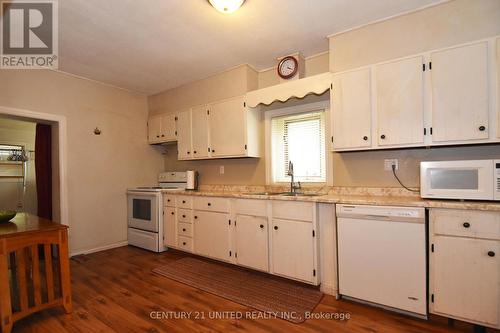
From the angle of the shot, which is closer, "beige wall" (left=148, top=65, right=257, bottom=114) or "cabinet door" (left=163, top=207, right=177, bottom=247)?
"beige wall" (left=148, top=65, right=257, bottom=114)

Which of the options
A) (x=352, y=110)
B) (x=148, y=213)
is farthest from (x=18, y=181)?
(x=352, y=110)

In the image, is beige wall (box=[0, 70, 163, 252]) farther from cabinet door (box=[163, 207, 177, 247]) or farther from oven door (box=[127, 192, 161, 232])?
cabinet door (box=[163, 207, 177, 247])

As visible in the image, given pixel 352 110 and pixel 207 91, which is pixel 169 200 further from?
pixel 352 110

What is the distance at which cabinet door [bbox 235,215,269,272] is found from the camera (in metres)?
2.73

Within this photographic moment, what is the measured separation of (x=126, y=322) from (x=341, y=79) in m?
2.88

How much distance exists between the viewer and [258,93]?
3070 millimetres

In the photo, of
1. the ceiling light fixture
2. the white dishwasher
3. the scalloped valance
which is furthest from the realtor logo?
the white dishwasher

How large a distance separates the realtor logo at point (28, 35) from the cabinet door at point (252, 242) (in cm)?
268

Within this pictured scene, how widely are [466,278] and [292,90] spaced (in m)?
2.20

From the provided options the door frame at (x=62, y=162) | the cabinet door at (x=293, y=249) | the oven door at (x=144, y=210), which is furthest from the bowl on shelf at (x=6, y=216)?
the cabinet door at (x=293, y=249)

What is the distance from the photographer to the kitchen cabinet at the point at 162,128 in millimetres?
4062

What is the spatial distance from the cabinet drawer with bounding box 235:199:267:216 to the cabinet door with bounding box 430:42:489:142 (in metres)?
1.68

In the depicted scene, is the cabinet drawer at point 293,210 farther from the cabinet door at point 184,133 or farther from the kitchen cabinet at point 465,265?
the cabinet door at point 184,133

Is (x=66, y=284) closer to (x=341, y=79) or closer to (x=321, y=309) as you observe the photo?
(x=321, y=309)
